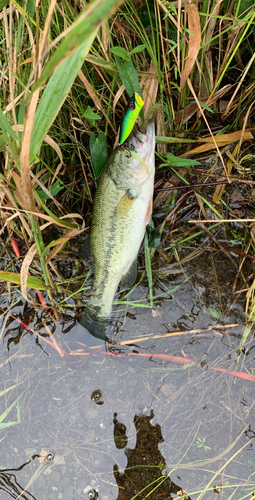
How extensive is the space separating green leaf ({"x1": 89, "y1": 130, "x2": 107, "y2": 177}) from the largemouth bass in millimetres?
167

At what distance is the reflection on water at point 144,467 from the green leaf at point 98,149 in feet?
6.46

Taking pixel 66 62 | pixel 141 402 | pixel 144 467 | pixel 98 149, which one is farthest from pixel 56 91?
pixel 144 467

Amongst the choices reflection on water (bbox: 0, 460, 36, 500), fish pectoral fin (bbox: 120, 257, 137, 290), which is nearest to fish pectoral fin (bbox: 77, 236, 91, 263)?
fish pectoral fin (bbox: 120, 257, 137, 290)

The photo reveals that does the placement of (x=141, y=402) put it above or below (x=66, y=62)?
below

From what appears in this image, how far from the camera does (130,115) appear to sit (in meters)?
1.82

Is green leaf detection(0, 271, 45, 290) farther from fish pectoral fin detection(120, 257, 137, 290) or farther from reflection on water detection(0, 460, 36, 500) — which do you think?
reflection on water detection(0, 460, 36, 500)

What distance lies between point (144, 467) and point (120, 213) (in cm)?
194

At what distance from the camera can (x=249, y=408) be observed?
2393mm

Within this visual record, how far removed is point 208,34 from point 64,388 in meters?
2.81

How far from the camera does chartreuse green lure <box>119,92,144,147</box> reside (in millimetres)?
1781

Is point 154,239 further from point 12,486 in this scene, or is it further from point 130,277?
point 12,486

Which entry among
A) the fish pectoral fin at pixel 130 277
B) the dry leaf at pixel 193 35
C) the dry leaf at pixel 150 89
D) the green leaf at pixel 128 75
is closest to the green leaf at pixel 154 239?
the fish pectoral fin at pixel 130 277

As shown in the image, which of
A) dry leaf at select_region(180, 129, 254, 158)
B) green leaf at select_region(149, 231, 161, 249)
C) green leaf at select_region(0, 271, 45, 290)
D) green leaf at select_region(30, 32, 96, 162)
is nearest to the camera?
green leaf at select_region(30, 32, 96, 162)

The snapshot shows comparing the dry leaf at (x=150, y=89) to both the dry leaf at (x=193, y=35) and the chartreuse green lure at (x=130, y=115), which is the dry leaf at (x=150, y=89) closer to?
the dry leaf at (x=193, y=35)
